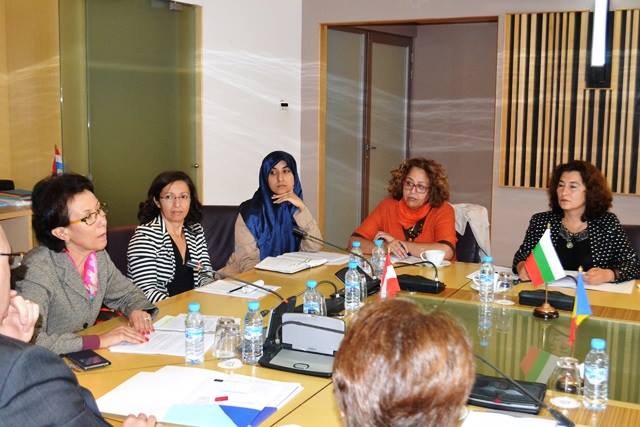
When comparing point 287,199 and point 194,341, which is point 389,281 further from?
point 287,199

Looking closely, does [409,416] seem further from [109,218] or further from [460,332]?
[109,218]

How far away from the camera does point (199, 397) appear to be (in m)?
2.09

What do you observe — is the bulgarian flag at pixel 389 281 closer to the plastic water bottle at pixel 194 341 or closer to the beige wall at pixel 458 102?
the plastic water bottle at pixel 194 341

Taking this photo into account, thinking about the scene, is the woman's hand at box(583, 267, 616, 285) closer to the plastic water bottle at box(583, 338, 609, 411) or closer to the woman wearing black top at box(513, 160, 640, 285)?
the woman wearing black top at box(513, 160, 640, 285)

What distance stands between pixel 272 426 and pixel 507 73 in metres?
4.67

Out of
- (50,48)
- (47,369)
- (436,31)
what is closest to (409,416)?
(47,369)

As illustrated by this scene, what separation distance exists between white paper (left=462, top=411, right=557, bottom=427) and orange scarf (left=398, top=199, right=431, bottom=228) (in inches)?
92.0

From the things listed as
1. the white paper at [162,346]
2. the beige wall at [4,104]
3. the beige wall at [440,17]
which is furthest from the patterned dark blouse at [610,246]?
the beige wall at [4,104]

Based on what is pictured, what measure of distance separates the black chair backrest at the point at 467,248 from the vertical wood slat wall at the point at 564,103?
188cm

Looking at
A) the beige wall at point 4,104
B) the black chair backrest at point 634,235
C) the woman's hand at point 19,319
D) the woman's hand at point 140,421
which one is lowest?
the woman's hand at point 140,421

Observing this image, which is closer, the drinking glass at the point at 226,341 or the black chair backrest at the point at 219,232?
the drinking glass at the point at 226,341

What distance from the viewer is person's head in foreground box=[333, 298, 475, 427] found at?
1185 mm

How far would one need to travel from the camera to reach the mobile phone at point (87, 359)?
232 centimetres

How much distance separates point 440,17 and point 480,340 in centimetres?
410
